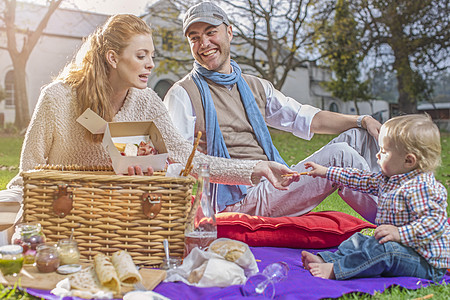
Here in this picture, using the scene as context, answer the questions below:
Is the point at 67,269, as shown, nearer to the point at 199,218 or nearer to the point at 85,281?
the point at 85,281

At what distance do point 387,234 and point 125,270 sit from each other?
1.27 meters

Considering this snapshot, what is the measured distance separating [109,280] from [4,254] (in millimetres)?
539

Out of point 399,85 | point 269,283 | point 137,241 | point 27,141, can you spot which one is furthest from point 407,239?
point 399,85

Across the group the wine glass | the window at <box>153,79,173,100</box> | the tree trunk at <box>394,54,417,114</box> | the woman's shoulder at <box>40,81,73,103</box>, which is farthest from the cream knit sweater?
the window at <box>153,79,173,100</box>

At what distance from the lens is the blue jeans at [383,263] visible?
2486mm

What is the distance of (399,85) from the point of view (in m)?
19.7

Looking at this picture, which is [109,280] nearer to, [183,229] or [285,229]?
[183,229]

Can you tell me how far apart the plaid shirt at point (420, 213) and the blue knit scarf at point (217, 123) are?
1.12m

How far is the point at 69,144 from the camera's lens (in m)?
3.00

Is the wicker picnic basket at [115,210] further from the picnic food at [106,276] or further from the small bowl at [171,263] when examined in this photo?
the picnic food at [106,276]

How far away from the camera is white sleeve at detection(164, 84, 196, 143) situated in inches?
136

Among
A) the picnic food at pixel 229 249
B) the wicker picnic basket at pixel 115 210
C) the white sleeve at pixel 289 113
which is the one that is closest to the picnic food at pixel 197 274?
the picnic food at pixel 229 249

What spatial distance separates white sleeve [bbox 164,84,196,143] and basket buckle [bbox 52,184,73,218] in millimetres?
1076

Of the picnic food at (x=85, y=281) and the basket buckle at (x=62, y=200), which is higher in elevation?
the basket buckle at (x=62, y=200)
